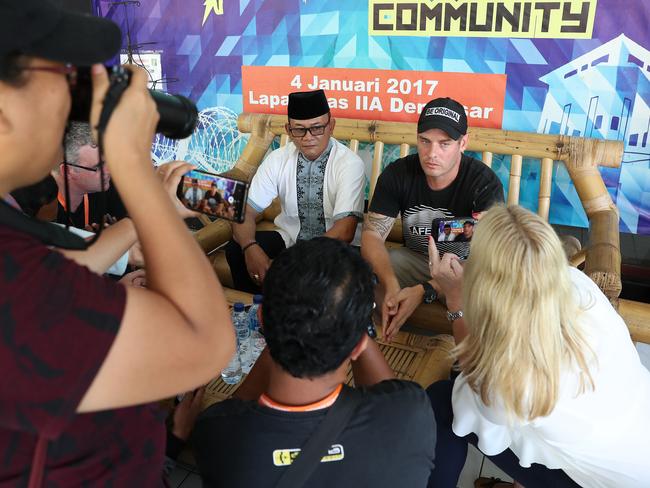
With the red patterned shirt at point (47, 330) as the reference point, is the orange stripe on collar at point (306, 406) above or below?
below

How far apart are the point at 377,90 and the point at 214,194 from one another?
188 centimetres

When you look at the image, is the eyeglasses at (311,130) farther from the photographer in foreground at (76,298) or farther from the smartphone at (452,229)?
the photographer in foreground at (76,298)

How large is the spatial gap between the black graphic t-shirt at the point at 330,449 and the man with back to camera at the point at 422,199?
0.97 meters

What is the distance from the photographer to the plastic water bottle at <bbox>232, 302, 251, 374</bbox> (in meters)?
1.80

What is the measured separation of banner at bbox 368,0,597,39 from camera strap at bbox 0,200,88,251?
96.6 inches

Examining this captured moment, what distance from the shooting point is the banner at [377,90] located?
2.75 m

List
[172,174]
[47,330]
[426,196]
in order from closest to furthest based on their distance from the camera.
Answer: [47,330] < [172,174] < [426,196]

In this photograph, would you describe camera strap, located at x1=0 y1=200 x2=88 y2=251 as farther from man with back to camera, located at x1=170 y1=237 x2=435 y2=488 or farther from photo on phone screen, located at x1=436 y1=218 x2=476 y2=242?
photo on phone screen, located at x1=436 y1=218 x2=476 y2=242

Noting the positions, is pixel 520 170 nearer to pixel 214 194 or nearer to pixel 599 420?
pixel 599 420

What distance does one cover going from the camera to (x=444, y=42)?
2736 millimetres

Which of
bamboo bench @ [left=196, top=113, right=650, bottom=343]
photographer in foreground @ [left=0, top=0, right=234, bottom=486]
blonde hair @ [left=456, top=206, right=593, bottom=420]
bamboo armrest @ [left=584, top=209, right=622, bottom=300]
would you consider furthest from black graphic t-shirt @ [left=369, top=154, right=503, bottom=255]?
photographer in foreground @ [left=0, top=0, right=234, bottom=486]

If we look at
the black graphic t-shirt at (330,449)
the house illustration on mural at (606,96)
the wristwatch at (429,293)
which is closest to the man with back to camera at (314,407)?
the black graphic t-shirt at (330,449)

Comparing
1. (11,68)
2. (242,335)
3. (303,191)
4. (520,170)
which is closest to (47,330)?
(11,68)

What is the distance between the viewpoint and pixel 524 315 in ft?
3.66
